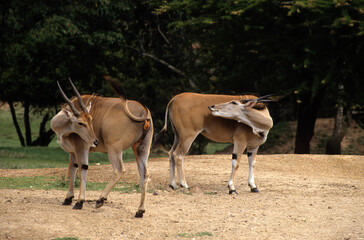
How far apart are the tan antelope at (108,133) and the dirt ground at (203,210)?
18.9 inches

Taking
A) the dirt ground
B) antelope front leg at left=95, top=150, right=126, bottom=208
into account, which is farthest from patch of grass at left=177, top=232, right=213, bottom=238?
antelope front leg at left=95, top=150, right=126, bottom=208

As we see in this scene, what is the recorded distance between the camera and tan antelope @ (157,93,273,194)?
35.0 ft

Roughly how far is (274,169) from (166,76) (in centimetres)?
1094

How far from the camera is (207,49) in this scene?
18891 millimetres

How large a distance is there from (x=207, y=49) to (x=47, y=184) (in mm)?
9255

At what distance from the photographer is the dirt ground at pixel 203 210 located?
7.17 m

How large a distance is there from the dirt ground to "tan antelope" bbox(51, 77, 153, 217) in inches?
18.9

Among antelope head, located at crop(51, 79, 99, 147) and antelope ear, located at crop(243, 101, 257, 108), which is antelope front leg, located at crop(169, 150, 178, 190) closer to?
antelope ear, located at crop(243, 101, 257, 108)

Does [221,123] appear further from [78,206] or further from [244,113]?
Answer: [78,206]

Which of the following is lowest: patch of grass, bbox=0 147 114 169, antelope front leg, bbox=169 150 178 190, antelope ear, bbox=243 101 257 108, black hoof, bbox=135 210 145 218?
patch of grass, bbox=0 147 114 169

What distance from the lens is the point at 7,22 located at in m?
16.8

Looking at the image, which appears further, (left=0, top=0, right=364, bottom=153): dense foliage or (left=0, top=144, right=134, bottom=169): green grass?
(left=0, top=0, right=364, bottom=153): dense foliage

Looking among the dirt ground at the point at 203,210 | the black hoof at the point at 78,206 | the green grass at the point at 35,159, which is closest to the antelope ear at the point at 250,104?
the dirt ground at the point at 203,210

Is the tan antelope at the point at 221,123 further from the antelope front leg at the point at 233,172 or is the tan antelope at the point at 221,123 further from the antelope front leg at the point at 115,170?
the antelope front leg at the point at 115,170
